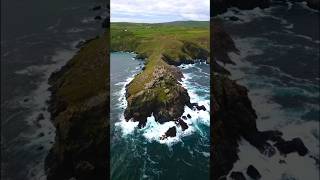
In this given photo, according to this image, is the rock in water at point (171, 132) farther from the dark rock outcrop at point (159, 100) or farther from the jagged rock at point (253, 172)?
the jagged rock at point (253, 172)

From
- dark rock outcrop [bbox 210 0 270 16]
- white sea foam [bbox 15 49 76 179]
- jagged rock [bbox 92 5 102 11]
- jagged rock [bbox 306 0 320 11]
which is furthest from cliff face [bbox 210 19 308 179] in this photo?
white sea foam [bbox 15 49 76 179]

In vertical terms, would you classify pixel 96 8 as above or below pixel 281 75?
above

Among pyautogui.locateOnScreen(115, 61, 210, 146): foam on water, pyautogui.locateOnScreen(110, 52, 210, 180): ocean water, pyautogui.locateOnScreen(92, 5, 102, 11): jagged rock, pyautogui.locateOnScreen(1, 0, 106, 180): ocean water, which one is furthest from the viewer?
pyautogui.locateOnScreen(115, 61, 210, 146): foam on water

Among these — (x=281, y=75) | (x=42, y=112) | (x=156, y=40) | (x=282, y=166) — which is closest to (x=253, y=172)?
(x=282, y=166)

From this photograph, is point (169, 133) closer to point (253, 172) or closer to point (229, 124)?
point (229, 124)

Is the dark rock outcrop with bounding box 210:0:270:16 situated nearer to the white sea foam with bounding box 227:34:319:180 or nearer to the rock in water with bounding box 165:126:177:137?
the white sea foam with bounding box 227:34:319:180

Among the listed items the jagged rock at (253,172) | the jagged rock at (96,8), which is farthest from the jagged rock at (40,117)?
the jagged rock at (253,172)
